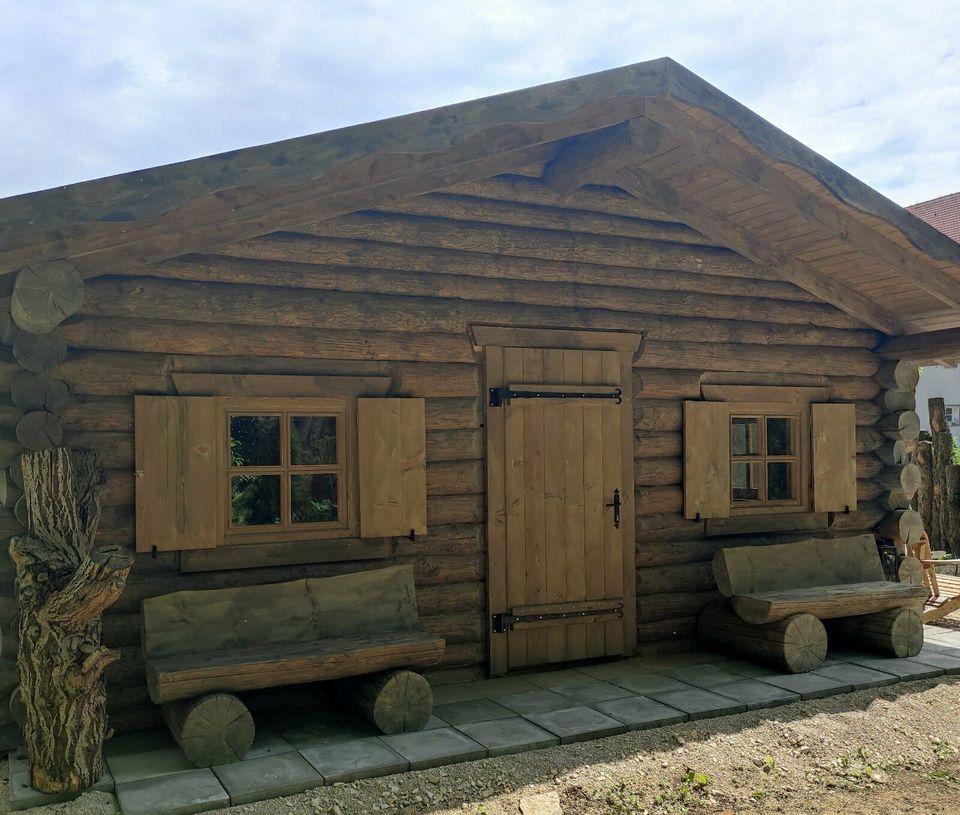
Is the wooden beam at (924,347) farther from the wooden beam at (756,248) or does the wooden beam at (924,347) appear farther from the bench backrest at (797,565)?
the bench backrest at (797,565)

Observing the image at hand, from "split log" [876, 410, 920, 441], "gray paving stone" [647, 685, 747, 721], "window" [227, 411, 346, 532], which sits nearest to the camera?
"gray paving stone" [647, 685, 747, 721]

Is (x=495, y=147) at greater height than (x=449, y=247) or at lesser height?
greater

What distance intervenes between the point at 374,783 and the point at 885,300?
619 centimetres

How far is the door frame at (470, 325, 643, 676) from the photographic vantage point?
6711mm

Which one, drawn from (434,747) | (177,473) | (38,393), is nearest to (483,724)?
(434,747)

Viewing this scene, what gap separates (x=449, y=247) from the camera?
21.7 feet

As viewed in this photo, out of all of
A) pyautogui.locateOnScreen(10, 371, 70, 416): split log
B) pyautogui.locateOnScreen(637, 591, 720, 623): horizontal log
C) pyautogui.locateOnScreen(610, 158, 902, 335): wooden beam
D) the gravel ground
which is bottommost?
the gravel ground

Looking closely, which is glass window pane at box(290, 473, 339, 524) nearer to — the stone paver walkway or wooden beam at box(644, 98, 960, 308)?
the stone paver walkway

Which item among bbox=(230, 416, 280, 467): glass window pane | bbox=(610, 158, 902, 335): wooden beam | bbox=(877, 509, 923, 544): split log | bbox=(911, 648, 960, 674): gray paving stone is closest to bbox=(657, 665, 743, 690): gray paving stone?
bbox=(911, 648, 960, 674): gray paving stone

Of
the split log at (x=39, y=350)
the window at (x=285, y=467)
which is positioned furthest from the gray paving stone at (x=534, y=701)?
the split log at (x=39, y=350)

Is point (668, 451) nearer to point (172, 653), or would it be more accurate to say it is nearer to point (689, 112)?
point (689, 112)

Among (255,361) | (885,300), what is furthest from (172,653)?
(885,300)

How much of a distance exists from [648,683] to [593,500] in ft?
4.58

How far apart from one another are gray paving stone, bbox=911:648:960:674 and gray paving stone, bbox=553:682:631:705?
2553 mm
